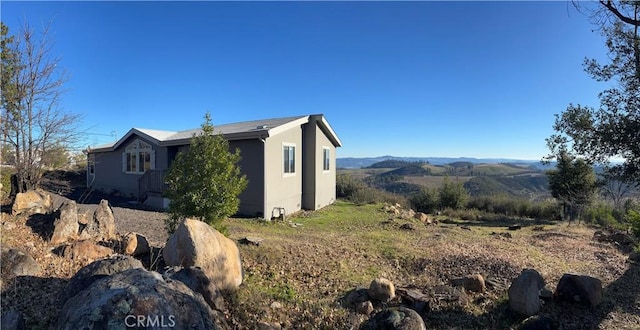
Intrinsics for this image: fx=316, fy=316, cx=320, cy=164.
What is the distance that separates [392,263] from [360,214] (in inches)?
309

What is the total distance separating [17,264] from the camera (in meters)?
4.74

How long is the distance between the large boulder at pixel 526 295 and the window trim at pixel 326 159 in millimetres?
12819

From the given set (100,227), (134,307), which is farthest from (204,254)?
(100,227)

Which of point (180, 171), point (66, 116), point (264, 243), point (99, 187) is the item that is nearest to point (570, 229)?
point (264, 243)

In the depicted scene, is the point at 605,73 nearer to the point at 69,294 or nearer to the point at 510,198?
the point at 69,294

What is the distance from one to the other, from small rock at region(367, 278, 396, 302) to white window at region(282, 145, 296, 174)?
30.4ft

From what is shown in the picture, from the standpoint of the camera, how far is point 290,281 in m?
6.26

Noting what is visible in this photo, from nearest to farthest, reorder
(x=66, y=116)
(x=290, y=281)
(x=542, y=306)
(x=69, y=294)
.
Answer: (x=69, y=294)
(x=542, y=306)
(x=290, y=281)
(x=66, y=116)

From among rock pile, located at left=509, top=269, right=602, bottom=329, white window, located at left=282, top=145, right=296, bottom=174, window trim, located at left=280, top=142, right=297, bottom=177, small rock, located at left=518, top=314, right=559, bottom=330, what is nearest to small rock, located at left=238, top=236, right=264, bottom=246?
rock pile, located at left=509, top=269, right=602, bottom=329

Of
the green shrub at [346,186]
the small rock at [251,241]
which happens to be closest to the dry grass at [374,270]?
the small rock at [251,241]

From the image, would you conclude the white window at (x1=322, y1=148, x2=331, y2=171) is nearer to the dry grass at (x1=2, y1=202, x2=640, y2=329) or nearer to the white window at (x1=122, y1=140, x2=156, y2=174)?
the dry grass at (x1=2, y1=202, x2=640, y2=329)

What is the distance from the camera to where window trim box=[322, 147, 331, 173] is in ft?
57.3

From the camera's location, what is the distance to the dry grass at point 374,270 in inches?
182

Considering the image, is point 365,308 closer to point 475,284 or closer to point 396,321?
point 396,321
